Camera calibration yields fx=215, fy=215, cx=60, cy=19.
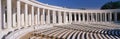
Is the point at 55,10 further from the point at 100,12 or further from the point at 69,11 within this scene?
the point at 100,12

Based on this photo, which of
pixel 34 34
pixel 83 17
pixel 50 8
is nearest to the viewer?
pixel 34 34

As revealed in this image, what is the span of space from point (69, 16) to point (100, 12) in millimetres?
9872

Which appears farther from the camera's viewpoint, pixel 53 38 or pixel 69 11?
pixel 69 11

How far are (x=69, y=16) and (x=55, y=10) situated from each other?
459 inches

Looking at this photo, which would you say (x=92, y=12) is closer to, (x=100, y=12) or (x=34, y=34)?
(x=100, y=12)

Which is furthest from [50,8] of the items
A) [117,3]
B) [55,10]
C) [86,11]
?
[117,3]

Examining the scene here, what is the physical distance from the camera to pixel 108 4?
93.8 metres

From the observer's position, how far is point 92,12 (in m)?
66.1

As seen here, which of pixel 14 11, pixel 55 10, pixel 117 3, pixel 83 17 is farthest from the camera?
pixel 117 3

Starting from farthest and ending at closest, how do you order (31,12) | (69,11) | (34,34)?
1. (69,11)
2. (31,12)
3. (34,34)

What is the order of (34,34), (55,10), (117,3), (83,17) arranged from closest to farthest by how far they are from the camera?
(34,34) < (55,10) < (83,17) < (117,3)

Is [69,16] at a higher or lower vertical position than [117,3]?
lower

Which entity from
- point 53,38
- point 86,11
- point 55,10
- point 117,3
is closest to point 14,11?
point 53,38

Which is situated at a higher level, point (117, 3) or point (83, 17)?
point (117, 3)
